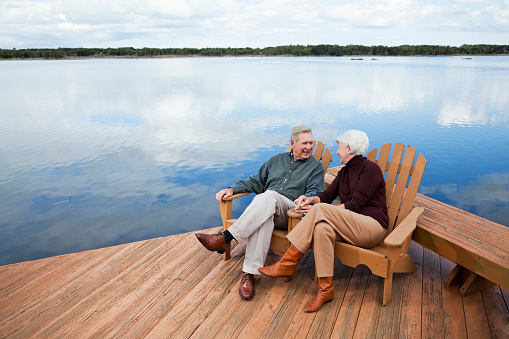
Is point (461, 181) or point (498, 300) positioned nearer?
point (498, 300)

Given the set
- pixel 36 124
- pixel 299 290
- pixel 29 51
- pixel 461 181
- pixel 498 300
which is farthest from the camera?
pixel 29 51

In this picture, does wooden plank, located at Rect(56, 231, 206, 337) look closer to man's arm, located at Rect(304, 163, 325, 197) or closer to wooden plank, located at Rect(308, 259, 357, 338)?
wooden plank, located at Rect(308, 259, 357, 338)

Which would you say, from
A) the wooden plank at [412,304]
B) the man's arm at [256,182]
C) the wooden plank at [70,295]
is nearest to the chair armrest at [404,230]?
the wooden plank at [412,304]

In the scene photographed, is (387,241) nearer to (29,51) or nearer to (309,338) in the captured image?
(309,338)

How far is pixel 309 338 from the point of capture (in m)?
1.81

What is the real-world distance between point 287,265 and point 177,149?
6.98 metres

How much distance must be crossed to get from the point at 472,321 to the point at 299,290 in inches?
38.4

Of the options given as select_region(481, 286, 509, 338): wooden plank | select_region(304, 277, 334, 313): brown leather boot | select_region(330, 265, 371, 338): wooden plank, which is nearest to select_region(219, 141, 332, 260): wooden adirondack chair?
select_region(304, 277, 334, 313): brown leather boot

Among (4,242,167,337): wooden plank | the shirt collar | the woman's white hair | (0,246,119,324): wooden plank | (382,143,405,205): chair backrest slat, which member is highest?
the woman's white hair

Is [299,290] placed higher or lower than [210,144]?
higher

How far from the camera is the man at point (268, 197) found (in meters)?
2.36

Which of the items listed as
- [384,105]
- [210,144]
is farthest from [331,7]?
[210,144]

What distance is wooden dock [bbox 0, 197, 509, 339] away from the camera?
1.89 metres

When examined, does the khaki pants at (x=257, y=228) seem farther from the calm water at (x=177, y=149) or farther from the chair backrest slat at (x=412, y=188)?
the calm water at (x=177, y=149)
